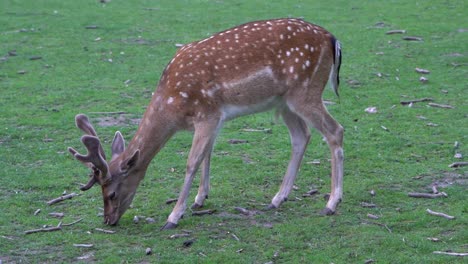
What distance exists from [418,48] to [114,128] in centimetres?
519

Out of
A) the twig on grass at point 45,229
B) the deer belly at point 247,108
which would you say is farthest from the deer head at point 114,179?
the deer belly at point 247,108

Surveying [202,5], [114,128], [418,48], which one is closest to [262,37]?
[114,128]

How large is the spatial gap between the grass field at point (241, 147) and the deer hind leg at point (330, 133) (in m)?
0.12

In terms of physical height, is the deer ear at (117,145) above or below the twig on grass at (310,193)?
above

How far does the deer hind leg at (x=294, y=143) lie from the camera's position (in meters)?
7.15

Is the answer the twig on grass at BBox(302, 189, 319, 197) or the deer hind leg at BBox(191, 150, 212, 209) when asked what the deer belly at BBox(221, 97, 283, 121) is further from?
the twig on grass at BBox(302, 189, 319, 197)

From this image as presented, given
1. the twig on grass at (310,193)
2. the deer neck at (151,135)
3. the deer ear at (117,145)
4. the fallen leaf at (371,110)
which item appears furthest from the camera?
the fallen leaf at (371,110)

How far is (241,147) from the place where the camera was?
28.1ft

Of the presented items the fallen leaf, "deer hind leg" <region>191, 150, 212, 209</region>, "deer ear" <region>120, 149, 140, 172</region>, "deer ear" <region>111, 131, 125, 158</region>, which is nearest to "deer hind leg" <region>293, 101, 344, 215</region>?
"deer hind leg" <region>191, 150, 212, 209</region>

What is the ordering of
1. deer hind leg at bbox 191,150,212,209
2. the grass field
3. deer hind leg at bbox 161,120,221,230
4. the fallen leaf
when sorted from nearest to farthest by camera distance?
1. the grass field
2. deer hind leg at bbox 161,120,221,230
3. deer hind leg at bbox 191,150,212,209
4. the fallen leaf

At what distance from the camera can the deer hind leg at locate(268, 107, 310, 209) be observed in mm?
7152

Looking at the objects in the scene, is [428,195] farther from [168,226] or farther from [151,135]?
[151,135]

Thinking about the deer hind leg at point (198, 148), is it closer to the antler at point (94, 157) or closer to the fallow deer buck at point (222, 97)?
the fallow deer buck at point (222, 97)

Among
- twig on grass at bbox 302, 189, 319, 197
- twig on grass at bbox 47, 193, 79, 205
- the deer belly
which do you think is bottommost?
twig on grass at bbox 47, 193, 79, 205
